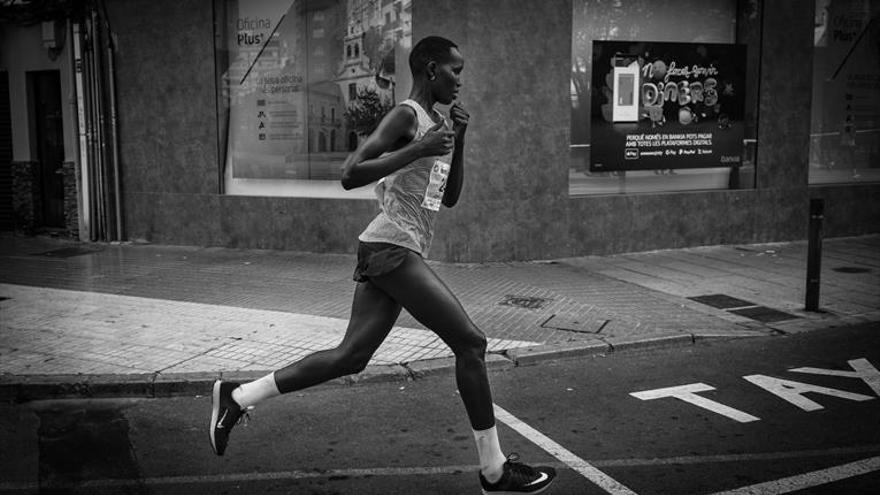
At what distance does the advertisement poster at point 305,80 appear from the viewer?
11219 millimetres

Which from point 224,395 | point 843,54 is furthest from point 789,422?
point 843,54

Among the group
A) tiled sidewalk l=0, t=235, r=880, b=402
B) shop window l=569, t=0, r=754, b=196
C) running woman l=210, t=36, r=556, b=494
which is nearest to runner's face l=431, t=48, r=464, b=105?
running woman l=210, t=36, r=556, b=494

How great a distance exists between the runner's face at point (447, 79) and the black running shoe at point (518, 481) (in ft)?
5.92

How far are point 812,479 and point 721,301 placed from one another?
15.3 feet

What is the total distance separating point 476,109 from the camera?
10.7 metres

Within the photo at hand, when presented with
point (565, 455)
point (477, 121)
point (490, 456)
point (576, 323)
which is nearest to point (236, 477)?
point (490, 456)

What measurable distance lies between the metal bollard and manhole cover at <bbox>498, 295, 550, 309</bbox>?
252 centimetres

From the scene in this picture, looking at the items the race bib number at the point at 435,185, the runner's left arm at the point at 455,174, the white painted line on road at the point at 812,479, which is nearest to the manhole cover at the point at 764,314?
the white painted line on road at the point at 812,479

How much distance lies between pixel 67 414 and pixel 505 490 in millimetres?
3164

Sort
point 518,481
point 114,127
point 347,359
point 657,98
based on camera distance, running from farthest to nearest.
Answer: point 114,127 → point 657,98 → point 347,359 → point 518,481

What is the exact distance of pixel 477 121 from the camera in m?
10.7

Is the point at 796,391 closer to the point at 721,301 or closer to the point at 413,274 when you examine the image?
the point at 721,301

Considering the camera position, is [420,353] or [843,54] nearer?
[420,353]

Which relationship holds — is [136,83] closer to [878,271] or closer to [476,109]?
[476,109]
